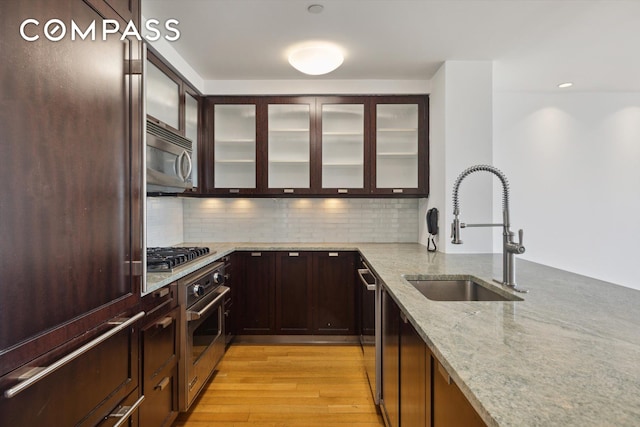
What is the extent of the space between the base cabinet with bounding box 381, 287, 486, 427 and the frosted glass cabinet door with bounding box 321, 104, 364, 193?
1.71 meters

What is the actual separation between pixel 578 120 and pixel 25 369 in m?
Result: 4.80

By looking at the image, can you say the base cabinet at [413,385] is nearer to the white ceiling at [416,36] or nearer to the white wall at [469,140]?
the white wall at [469,140]

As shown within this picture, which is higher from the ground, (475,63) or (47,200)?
(475,63)

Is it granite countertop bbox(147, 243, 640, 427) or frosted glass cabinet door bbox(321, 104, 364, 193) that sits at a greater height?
frosted glass cabinet door bbox(321, 104, 364, 193)

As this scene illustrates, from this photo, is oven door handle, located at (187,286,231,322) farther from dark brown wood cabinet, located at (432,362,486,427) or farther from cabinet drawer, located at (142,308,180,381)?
dark brown wood cabinet, located at (432,362,486,427)

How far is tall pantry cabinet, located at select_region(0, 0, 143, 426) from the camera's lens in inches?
35.6

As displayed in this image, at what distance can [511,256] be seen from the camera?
1.68 metres

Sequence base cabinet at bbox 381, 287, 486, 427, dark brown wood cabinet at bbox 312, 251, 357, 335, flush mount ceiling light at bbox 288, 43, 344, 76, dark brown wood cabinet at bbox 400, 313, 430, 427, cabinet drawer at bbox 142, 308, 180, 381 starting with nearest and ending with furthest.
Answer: base cabinet at bbox 381, 287, 486, 427 → dark brown wood cabinet at bbox 400, 313, 430, 427 → cabinet drawer at bbox 142, 308, 180, 381 → flush mount ceiling light at bbox 288, 43, 344, 76 → dark brown wood cabinet at bbox 312, 251, 357, 335

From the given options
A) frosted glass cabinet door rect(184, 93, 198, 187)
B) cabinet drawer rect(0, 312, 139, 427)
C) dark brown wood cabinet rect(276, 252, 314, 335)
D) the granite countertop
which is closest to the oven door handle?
the granite countertop

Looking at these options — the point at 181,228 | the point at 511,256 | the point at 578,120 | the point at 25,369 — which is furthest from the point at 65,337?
the point at 578,120

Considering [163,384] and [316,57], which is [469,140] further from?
[163,384]

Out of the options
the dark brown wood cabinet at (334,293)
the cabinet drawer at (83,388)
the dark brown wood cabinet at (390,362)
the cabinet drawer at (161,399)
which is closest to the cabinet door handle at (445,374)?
the dark brown wood cabinet at (390,362)

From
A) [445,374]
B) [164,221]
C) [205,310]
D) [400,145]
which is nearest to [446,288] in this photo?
[445,374]

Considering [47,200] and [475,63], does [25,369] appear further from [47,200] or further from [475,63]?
[475,63]
